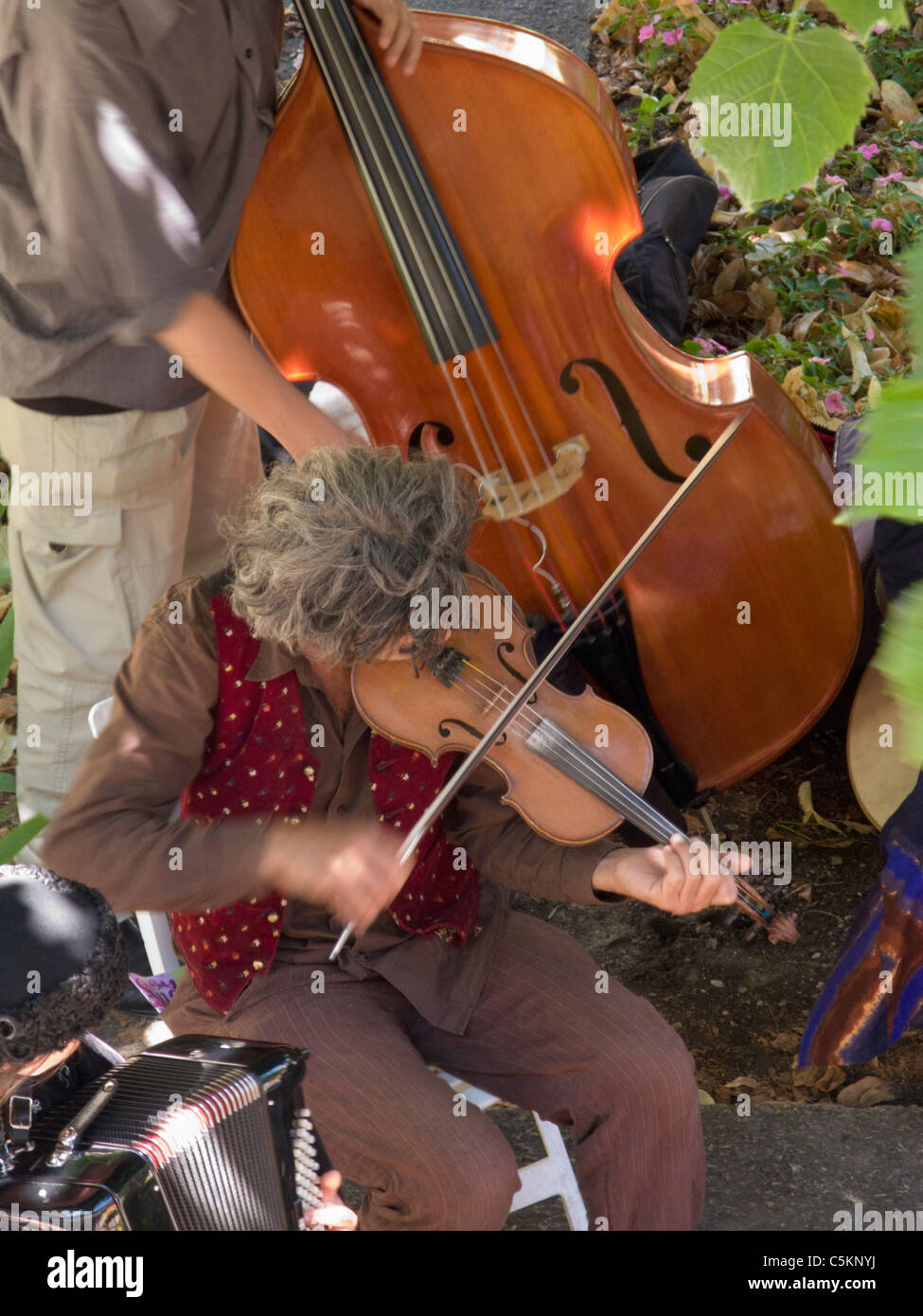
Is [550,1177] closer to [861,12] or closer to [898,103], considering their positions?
[861,12]

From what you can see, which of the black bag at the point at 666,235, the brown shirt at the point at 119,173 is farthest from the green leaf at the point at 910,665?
the black bag at the point at 666,235

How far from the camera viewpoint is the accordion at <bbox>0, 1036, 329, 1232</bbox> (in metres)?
1.19

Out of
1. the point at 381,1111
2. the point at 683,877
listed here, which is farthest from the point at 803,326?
the point at 381,1111

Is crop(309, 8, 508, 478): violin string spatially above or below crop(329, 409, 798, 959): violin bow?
above

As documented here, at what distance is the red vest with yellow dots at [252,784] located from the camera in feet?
5.43

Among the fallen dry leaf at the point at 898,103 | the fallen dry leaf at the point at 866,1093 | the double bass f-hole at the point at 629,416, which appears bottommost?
the fallen dry leaf at the point at 866,1093

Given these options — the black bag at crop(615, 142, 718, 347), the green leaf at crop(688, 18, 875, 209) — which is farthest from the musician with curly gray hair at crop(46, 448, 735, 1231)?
the black bag at crop(615, 142, 718, 347)

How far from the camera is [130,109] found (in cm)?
158

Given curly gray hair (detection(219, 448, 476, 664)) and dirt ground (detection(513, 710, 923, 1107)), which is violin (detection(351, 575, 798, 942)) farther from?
dirt ground (detection(513, 710, 923, 1107))

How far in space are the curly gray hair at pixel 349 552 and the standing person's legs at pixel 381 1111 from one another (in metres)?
0.44

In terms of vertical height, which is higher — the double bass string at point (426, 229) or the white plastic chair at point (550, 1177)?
the double bass string at point (426, 229)

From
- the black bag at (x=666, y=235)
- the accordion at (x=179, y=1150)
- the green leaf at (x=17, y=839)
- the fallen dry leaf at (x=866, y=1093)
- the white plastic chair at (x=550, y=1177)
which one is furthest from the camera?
the black bag at (x=666, y=235)

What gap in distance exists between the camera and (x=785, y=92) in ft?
2.39

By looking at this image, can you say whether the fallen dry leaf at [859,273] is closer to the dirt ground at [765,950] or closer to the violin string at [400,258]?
the dirt ground at [765,950]
